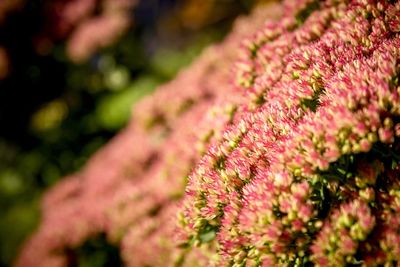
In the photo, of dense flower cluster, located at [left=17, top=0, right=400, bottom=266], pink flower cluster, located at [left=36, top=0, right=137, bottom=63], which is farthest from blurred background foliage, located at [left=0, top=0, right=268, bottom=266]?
dense flower cluster, located at [left=17, top=0, right=400, bottom=266]

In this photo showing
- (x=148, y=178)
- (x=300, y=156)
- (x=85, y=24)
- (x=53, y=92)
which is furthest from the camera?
(x=53, y=92)

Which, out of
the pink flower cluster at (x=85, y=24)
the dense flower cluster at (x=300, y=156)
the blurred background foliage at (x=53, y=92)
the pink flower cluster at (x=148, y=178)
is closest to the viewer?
the dense flower cluster at (x=300, y=156)

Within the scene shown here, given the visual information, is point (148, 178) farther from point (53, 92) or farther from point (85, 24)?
point (53, 92)

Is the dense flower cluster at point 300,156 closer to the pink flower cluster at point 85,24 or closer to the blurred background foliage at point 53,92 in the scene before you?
the blurred background foliage at point 53,92

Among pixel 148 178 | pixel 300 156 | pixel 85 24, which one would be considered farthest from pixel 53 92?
pixel 300 156

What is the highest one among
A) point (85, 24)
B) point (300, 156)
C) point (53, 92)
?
point (85, 24)

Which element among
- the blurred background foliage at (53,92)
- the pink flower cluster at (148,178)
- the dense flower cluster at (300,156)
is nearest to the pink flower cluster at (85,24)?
the blurred background foliage at (53,92)

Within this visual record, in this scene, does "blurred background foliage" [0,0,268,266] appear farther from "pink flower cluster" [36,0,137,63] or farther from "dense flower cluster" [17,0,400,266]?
"dense flower cluster" [17,0,400,266]
